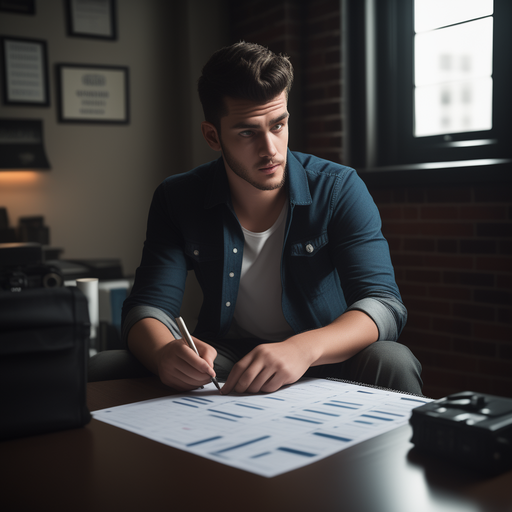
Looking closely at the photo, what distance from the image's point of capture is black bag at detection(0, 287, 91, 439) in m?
0.76

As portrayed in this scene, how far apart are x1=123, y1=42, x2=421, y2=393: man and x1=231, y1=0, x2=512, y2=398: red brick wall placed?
941mm

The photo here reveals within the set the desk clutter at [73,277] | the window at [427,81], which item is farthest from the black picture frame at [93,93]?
the window at [427,81]

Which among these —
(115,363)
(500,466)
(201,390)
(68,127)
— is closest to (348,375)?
(201,390)

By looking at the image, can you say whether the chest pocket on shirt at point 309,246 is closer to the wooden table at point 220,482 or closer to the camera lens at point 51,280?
the wooden table at point 220,482

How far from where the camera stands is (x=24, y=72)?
2.87 meters

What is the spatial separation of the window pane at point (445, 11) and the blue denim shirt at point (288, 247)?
1.23m

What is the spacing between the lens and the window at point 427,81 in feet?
7.56

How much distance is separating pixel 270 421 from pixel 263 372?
0.52ft

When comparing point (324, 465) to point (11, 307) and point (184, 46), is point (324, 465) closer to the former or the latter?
point (11, 307)

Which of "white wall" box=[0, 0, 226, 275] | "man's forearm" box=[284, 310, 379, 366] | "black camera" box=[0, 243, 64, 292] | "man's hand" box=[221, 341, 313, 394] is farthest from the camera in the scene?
"white wall" box=[0, 0, 226, 275]

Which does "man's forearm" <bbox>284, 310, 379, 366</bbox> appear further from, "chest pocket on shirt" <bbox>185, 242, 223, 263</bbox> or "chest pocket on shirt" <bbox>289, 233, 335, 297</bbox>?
"chest pocket on shirt" <bbox>185, 242, 223, 263</bbox>

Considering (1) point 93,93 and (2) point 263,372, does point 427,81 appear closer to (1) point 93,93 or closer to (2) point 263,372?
(1) point 93,93

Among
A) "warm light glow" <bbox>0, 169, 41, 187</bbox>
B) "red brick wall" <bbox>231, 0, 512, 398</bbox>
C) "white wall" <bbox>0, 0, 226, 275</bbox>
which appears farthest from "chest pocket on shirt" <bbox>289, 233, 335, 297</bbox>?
"warm light glow" <bbox>0, 169, 41, 187</bbox>

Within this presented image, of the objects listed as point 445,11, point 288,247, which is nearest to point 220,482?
point 288,247
